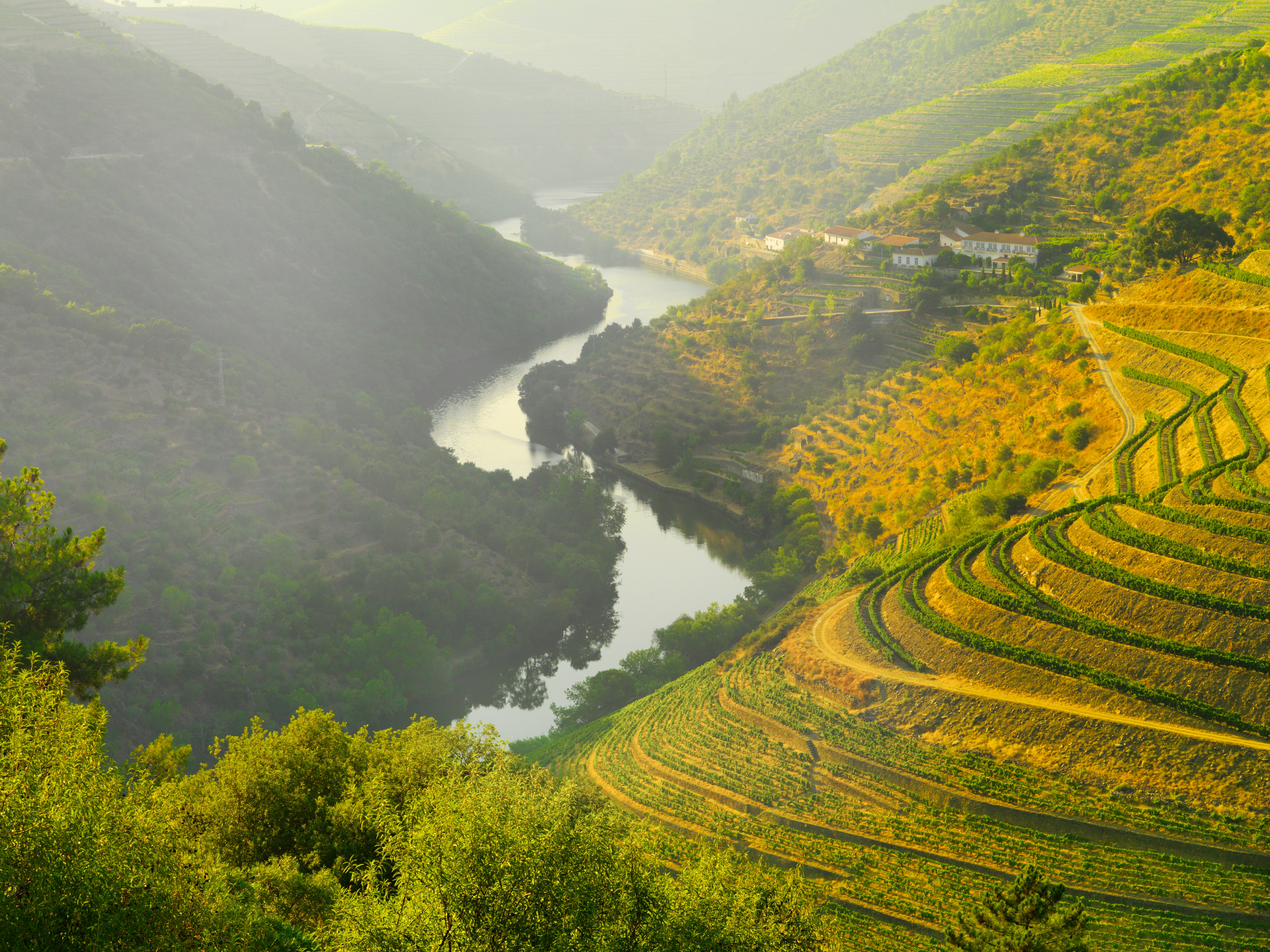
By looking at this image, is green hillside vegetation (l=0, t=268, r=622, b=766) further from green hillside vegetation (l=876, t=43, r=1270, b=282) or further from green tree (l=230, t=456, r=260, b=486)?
green hillside vegetation (l=876, t=43, r=1270, b=282)

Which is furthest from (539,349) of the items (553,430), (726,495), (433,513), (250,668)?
(250,668)

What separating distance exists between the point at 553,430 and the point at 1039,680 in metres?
64.9

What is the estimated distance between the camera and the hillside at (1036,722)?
82.2 feet

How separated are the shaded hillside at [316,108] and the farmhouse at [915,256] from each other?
87378 mm

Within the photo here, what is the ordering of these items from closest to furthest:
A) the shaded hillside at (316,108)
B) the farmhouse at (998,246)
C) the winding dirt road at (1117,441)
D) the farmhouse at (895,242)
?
the winding dirt road at (1117,441), the farmhouse at (998,246), the farmhouse at (895,242), the shaded hillside at (316,108)

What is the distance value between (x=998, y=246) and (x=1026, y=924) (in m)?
69.6

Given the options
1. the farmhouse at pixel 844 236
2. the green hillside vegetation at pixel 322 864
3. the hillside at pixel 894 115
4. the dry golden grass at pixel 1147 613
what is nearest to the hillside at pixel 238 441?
the green hillside vegetation at pixel 322 864

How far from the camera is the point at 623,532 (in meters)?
69.1

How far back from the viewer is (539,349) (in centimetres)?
11694

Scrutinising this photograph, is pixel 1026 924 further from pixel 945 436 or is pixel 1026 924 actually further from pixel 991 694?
pixel 945 436

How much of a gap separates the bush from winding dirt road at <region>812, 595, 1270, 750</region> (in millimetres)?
17222

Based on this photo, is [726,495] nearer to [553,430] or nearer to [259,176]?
[553,430]

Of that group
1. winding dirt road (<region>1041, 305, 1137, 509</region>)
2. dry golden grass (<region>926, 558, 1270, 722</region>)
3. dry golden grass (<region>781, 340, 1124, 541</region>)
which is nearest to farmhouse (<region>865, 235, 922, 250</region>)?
dry golden grass (<region>781, 340, 1124, 541</region>)

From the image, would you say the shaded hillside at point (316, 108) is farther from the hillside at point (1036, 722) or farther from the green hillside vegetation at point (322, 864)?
the green hillside vegetation at point (322, 864)
